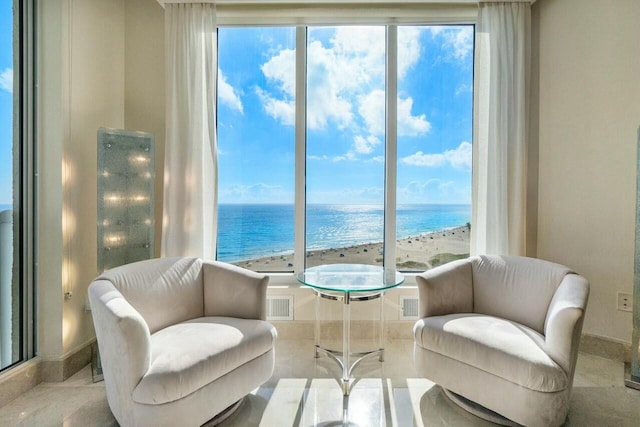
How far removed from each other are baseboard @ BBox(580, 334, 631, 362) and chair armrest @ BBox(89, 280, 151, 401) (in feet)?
10.3

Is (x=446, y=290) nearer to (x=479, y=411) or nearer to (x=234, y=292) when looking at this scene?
(x=479, y=411)

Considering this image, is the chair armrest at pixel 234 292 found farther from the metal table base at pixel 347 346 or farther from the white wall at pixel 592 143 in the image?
the white wall at pixel 592 143

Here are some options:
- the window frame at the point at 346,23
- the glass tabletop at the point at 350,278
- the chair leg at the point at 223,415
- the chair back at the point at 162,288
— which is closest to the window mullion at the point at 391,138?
the window frame at the point at 346,23

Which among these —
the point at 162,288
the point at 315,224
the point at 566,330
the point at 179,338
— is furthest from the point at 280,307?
the point at 566,330

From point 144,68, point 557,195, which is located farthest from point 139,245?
point 557,195

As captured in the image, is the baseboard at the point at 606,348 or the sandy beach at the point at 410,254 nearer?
the baseboard at the point at 606,348

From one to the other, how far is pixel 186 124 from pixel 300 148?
98 cm

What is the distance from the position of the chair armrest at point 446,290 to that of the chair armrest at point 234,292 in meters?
1.04

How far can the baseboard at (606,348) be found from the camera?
8.32ft

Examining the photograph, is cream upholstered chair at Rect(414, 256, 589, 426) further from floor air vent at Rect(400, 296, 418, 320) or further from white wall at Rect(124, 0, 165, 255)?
white wall at Rect(124, 0, 165, 255)

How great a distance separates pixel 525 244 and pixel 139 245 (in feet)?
10.2

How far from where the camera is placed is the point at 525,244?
9.40 feet

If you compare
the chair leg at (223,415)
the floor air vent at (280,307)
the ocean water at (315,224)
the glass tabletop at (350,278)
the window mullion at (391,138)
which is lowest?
the chair leg at (223,415)

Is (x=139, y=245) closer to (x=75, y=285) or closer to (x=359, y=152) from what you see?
(x=75, y=285)
